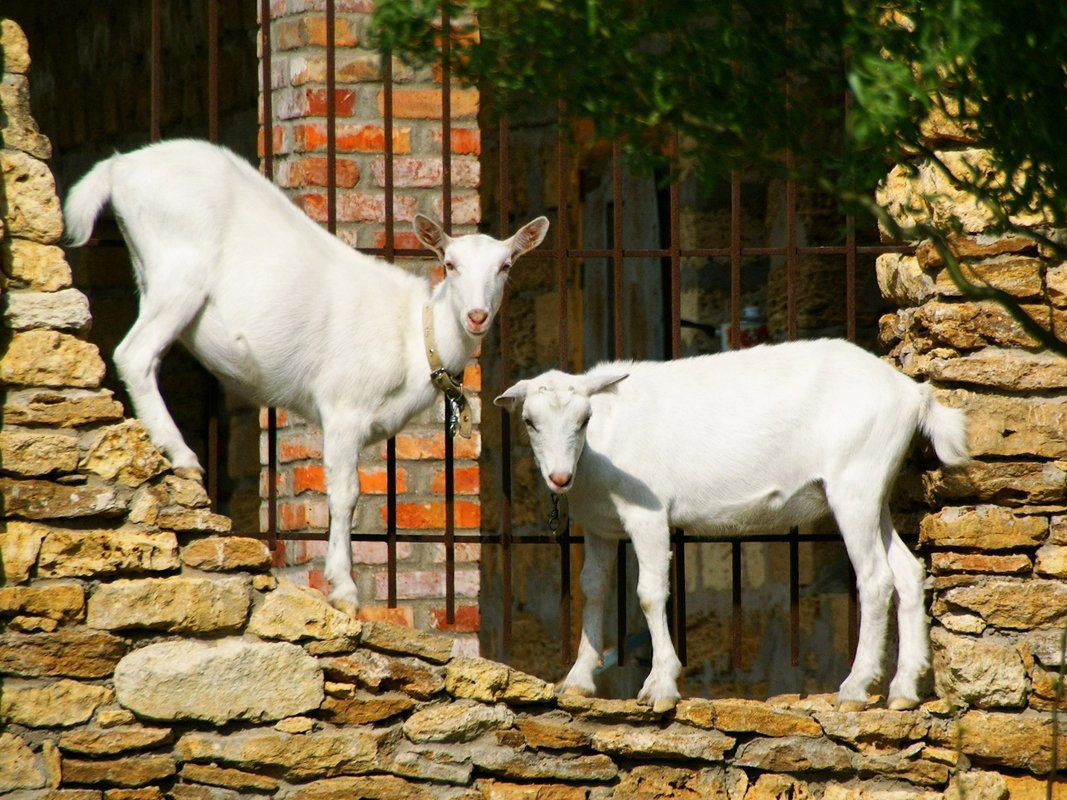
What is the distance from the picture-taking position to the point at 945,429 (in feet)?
17.9

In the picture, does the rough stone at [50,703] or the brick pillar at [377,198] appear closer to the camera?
the rough stone at [50,703]

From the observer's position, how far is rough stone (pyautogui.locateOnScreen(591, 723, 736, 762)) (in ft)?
17.4

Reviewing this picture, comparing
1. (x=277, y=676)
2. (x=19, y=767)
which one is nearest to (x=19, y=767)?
(x=19, y=767)

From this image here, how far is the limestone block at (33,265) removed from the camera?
5.00 meters

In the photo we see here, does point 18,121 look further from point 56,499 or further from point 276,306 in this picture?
point 56,499

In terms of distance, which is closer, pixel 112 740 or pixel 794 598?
pixel 112 740

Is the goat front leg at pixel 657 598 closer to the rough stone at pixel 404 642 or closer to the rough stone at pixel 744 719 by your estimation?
the rough stone at pixel 744 719

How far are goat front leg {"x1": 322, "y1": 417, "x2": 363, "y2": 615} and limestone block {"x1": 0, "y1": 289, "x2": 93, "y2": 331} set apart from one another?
2.91 ft

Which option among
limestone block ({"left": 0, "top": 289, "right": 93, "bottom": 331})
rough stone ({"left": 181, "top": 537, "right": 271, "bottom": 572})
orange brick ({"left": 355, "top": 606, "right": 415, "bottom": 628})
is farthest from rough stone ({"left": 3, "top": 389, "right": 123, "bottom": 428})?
orange brick ({"left": 355, "top": 606, "right": 415, "bottom": 628})

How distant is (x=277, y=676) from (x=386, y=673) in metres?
0.37

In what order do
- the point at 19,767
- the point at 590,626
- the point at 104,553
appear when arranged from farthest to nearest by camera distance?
the point at 590,626 < the point at 104,553 < the point at 19,767

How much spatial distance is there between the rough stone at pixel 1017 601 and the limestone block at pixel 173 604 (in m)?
2.53

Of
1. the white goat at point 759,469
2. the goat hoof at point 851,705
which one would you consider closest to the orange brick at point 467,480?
the white goat at point 759,469

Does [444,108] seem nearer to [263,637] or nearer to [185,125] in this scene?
[263,637]
